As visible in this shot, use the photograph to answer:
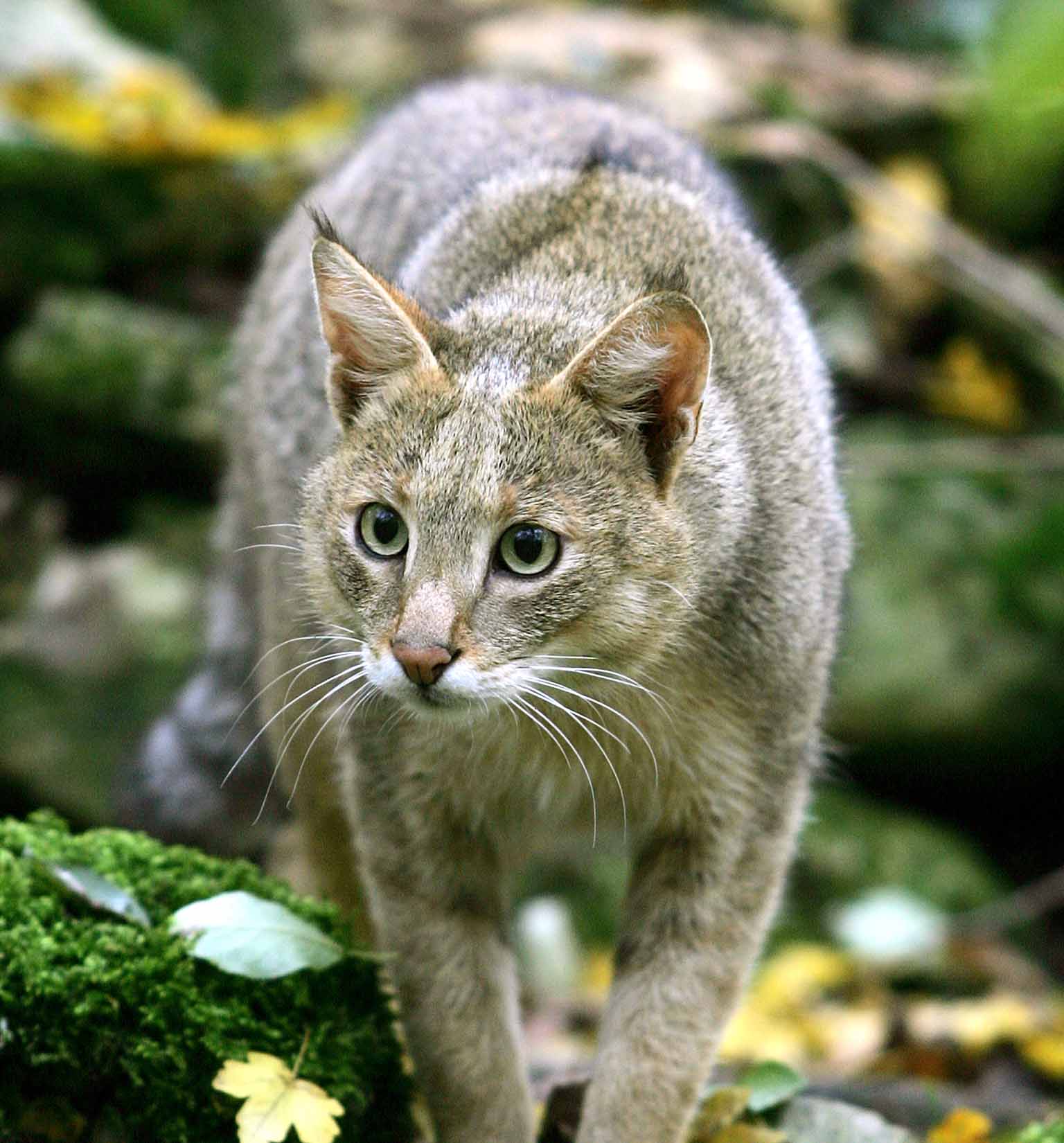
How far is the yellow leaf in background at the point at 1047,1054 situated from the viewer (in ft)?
23.6

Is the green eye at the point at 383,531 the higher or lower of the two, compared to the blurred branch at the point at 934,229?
lower

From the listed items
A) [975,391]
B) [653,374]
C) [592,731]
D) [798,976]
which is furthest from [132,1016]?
[975,391]

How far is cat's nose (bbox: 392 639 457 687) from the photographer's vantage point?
3779 mm

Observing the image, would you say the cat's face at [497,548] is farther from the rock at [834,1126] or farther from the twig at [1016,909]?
the twig at [1016,909]

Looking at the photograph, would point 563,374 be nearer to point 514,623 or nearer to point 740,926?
point 514,623

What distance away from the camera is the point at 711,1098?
480cm

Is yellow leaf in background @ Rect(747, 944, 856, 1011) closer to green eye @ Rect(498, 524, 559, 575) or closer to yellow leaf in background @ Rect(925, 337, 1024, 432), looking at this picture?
yellow leaf in background @ Rect(925, 337, 1024, 432)

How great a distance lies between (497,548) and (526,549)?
70 millimetres

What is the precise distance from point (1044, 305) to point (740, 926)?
502cm

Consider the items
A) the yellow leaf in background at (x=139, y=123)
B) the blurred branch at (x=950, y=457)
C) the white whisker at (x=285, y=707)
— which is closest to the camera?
the white whisker at (x=285, y=707)

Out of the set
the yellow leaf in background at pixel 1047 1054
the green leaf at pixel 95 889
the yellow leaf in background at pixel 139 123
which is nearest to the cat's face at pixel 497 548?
the green leaf at pixel 95 889

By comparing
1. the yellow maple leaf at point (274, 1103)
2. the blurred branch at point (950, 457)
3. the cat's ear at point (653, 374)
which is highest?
the cat's ear at point (653, 374)

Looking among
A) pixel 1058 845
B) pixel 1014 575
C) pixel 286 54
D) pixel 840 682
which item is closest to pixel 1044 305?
pixel 1014 575

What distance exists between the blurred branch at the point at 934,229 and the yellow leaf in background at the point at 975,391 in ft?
1.55
